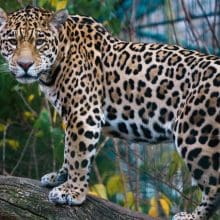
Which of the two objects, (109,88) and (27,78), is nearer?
(27,78)

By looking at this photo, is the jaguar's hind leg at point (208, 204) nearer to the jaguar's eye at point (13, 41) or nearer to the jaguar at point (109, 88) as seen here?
the jaguar at point (109, 88)

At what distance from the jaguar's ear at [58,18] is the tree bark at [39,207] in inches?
48.7

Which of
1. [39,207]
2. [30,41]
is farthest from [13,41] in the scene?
[39,207]

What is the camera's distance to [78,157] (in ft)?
21.9

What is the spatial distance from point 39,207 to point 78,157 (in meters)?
0.48

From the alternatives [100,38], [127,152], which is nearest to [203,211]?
[100,38]

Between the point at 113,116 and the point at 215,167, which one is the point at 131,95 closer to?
the point at 113,116

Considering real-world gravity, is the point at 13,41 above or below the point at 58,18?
below

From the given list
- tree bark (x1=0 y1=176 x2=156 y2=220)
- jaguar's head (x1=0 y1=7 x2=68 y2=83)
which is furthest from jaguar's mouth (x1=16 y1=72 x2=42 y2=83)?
tree bark (x1=0 y1=176 x2=156 y2=220)

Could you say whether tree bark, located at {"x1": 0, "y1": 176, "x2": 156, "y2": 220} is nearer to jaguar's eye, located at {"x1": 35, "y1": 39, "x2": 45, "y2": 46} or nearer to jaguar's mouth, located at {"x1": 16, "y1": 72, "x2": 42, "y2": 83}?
jaguar's mouth, located at {"x1": 16, "y1": 72, "x2": 42, "y2": 83}

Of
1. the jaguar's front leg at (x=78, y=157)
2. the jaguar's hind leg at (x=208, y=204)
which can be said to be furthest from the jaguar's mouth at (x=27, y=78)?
the jaguar's hind leg at (x=208, y=204)

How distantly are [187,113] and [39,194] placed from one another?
53.4 inches

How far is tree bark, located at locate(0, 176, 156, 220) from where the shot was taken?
6676 millimetres

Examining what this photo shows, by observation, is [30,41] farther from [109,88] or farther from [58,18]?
[109,88]
